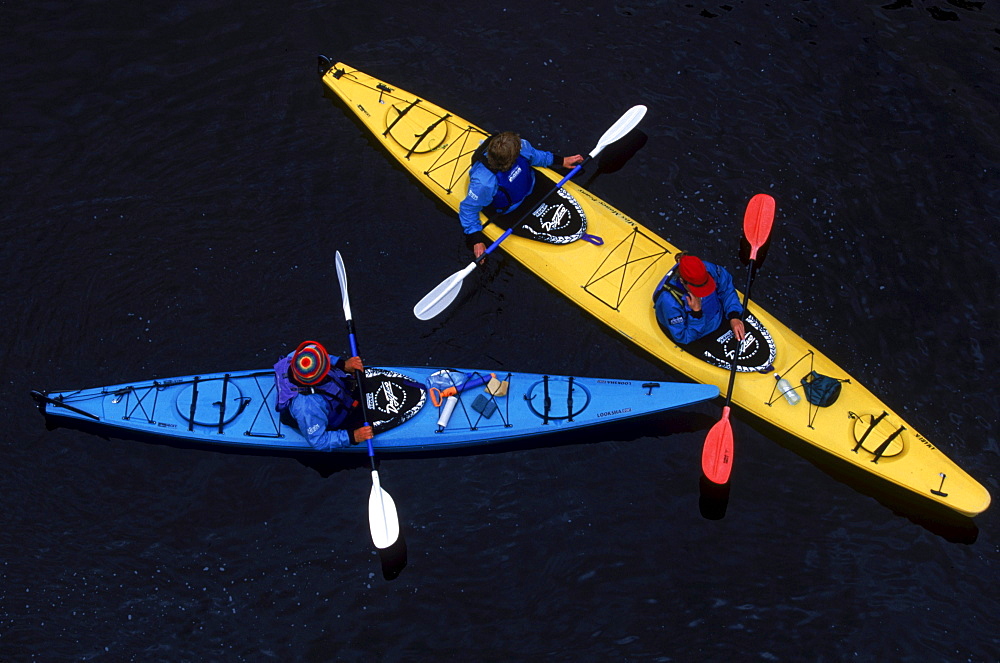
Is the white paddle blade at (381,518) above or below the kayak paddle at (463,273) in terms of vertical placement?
below

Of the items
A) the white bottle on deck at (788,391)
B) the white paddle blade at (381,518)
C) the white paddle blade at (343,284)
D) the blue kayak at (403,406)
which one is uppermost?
the white paddle blade at (343,284)

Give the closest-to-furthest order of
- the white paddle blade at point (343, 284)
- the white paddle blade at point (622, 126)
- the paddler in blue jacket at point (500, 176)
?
the paddler in blue jacket at point (500, 176) → the white paddle blade at point (343, 284) → the white paddle blade at point (622, 126)

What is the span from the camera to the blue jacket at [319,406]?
24.6 ft

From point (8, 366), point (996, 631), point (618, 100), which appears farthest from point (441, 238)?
point (996, 631)

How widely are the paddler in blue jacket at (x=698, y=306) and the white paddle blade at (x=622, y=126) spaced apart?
86.3 inches

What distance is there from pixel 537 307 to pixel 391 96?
365 cm

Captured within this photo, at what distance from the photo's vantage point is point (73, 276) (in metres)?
9.37

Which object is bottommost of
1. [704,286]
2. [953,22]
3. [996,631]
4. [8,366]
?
[996,631]

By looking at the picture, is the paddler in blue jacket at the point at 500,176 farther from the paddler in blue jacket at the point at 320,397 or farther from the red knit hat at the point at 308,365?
the red knit hat at the point at 308,365

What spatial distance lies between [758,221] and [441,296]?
12.5 ft

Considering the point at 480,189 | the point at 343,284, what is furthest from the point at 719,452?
the point at 343,284

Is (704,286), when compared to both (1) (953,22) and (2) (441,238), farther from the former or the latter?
(1) (953,22)

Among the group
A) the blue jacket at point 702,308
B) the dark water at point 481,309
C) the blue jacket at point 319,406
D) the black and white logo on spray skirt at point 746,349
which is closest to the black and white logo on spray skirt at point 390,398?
the blue jacket at point 319,406

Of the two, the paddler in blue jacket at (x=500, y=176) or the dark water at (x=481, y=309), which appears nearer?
the dark water at (x=481, y=309)
